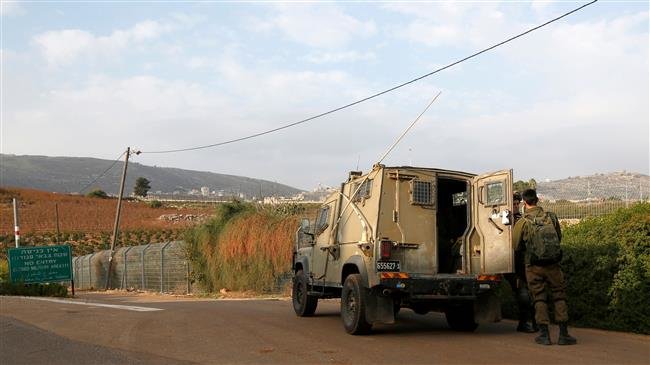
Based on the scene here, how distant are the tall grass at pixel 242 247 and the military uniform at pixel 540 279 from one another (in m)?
15.3

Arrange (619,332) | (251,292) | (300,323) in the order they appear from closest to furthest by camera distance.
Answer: (619,332) < (300,323) < (251,292)

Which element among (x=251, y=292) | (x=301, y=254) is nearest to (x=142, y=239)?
(x=251, y=292)

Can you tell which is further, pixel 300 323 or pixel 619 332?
pixel 300 323

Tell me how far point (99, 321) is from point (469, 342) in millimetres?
6528

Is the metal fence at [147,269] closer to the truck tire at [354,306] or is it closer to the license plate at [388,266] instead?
the truck tire at [354,306]

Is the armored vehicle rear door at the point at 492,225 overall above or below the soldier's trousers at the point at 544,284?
above

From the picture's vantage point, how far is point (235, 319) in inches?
480

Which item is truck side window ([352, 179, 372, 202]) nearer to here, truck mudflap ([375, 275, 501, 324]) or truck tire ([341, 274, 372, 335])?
truck tire ([341, 274, 372, 335])

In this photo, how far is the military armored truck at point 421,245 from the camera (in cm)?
938

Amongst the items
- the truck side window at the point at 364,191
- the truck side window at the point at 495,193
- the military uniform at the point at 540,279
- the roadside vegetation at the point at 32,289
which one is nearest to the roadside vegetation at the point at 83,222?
the roadside vegetation at the point at 32,289

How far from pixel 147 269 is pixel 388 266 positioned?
26.6 m

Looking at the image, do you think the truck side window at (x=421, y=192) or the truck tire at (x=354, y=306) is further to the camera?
the truck side window at (x=421, y=192)

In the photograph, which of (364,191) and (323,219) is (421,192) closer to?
(364,191)

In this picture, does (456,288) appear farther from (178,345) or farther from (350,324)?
(178,345)
